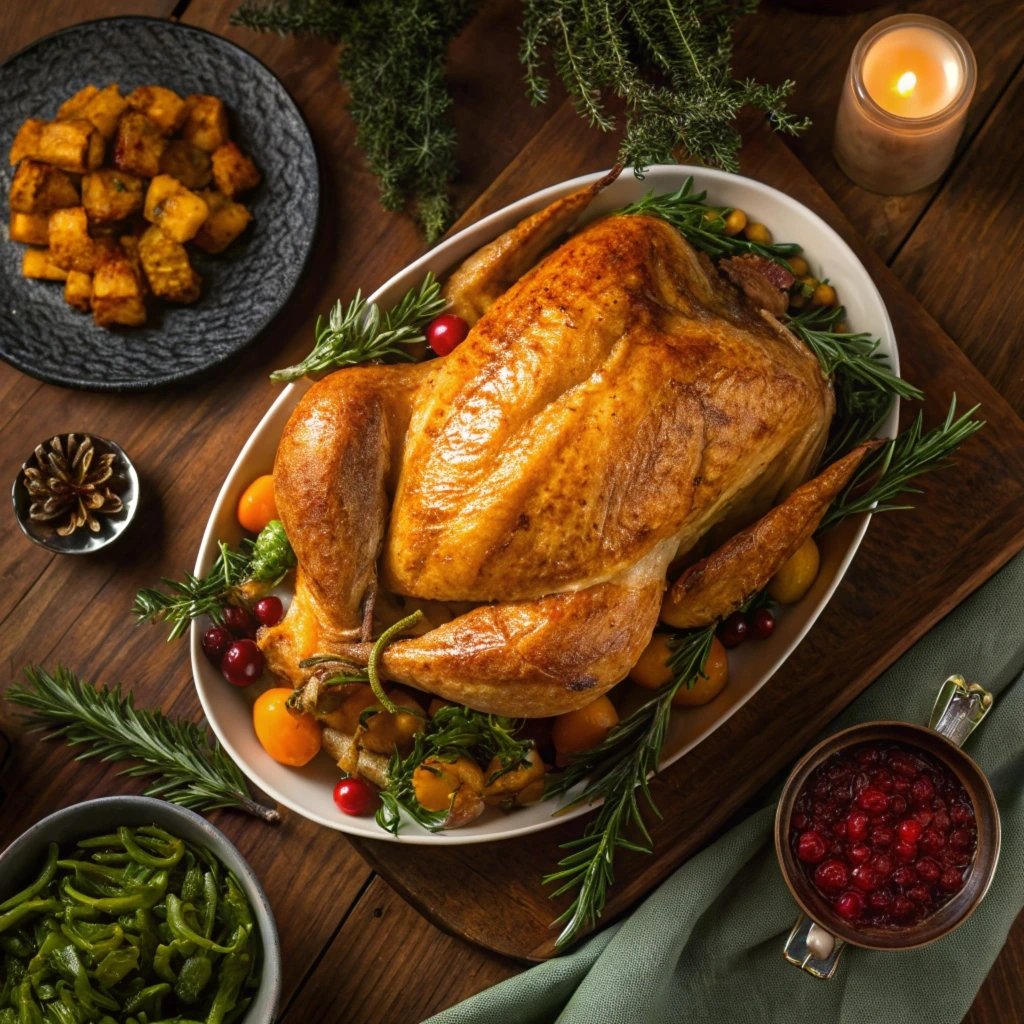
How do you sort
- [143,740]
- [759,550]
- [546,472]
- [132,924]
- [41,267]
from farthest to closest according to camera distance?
[41,267], [143,740], [132,924], [759,550], [546,472]

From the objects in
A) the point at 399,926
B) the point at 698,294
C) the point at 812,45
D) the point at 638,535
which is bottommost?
the point at 399,926

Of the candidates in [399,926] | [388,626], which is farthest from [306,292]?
[399,926]

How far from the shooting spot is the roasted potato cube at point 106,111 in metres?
2.87

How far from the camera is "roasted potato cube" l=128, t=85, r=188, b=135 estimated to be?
2863 mm

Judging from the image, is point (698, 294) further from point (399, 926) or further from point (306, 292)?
point (399, 926)

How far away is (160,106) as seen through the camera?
113 inches

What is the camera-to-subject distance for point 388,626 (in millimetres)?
2424

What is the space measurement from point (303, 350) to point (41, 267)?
70 centimetres

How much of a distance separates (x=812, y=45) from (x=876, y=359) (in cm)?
85

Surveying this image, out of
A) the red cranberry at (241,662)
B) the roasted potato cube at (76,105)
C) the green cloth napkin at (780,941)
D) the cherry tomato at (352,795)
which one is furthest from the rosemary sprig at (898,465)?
the roasted potato cube at (76,105)

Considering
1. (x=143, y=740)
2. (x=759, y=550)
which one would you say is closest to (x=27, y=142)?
(x=143, y=740)

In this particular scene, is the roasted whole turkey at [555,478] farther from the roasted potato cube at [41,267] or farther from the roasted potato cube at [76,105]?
the roasted potato cube at [76,105]

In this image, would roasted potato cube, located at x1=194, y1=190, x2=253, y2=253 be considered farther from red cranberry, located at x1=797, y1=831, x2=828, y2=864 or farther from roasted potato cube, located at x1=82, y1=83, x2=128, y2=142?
red cranberry, located at x1=797, y1=831, x2=828, y2=864

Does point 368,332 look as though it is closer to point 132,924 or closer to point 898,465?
point 898,465
